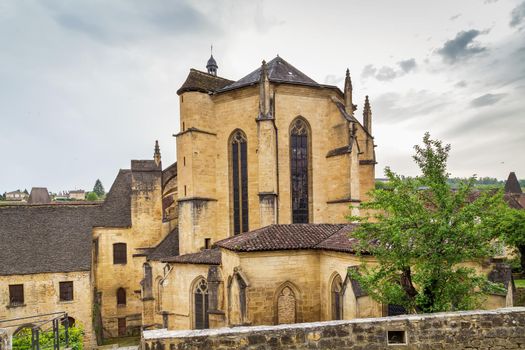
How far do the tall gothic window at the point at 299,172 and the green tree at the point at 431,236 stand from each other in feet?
38.7

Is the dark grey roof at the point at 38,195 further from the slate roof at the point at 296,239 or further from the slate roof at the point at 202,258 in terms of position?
the slate roof at the point at 296,239

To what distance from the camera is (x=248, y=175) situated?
21641mm

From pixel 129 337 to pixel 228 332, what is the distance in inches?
922

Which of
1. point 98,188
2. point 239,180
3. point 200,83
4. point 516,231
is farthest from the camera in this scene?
point 98,188

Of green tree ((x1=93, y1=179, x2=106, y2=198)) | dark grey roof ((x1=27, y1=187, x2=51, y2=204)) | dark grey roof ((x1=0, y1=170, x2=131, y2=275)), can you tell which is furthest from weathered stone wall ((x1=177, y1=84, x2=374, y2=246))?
green tree ((x1=93, y1=179, x2=106, y2=198))

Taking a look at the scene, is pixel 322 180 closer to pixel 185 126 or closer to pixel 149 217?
pixel 185 126

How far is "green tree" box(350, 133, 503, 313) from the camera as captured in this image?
29.0 ft

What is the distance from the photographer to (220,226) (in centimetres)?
2202

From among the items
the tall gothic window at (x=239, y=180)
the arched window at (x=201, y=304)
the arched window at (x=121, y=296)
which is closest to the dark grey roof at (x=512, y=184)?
the tall gothic window at (x=239, y=180)

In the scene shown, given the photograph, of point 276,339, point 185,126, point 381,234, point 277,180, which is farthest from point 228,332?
point 185,126

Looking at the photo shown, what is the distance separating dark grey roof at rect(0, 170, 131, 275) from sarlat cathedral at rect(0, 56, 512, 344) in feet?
0.30

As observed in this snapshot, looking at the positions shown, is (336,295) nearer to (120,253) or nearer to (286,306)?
(286,306)

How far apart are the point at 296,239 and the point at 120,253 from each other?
17756 millimetres

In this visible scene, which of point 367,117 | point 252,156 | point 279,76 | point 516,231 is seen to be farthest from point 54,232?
point 516,231
